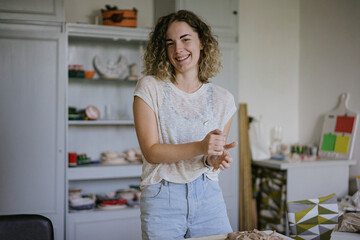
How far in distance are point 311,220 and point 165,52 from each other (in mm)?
1173

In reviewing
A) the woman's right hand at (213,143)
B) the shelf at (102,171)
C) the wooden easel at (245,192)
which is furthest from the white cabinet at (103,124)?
the woman's right hand at (213,143)

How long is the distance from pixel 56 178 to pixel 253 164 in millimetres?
1981

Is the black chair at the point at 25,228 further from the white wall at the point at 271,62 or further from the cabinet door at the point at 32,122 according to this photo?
the white wall at the point at 271,62

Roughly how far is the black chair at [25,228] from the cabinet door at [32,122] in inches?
63.2

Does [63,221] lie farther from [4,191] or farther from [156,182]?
[156,182]

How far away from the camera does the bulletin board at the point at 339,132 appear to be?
11.4 ft

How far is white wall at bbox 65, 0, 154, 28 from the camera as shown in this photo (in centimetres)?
366

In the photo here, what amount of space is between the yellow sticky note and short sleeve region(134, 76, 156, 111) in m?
2.65

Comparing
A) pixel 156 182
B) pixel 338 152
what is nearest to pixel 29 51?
pixel 156 182

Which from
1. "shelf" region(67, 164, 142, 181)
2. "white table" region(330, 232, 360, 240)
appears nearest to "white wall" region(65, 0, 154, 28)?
"shelf" region(67, 164, 142, 181)

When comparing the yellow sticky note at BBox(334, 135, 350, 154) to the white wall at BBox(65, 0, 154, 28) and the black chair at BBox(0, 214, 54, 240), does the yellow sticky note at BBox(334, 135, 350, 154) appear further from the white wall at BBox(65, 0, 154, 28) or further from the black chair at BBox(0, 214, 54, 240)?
the black chair at BBox(0, 214, 54, 240)

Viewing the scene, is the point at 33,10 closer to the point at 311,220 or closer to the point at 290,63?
the point at 311,220

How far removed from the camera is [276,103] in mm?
4285

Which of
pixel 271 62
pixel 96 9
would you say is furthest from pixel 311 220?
pixel 96 9
